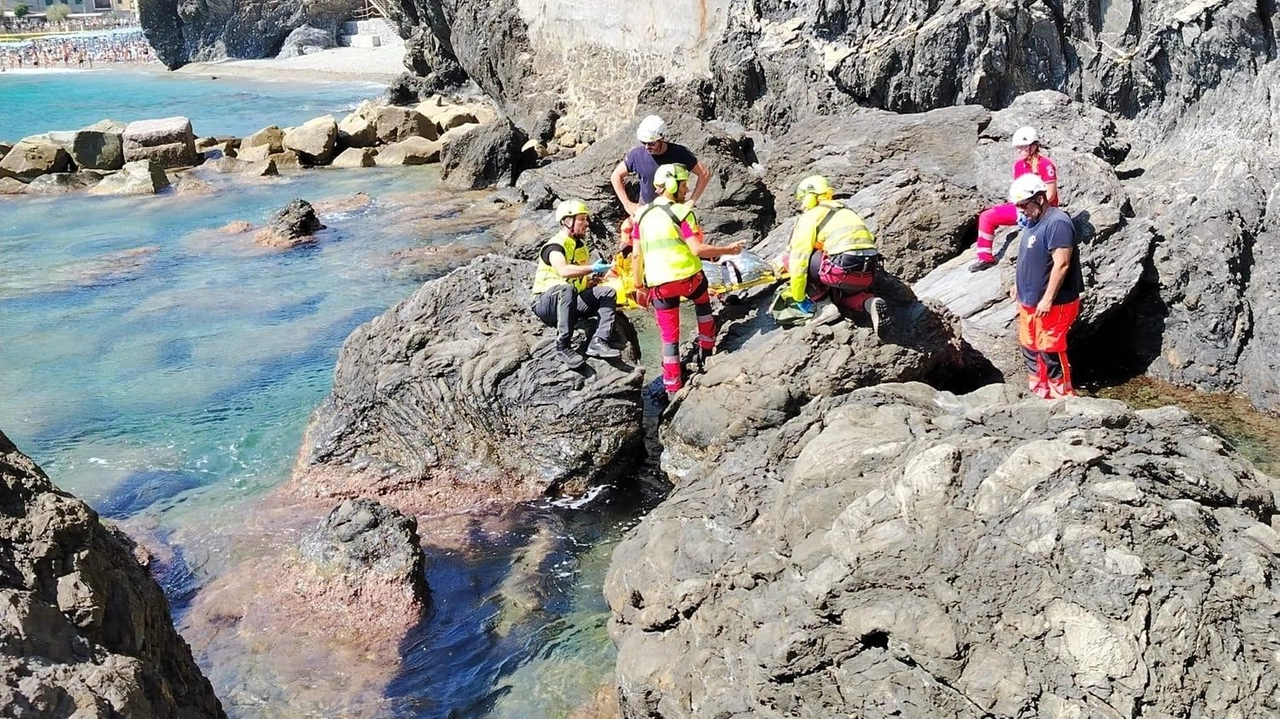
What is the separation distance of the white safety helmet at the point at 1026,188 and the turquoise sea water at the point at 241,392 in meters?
3.85

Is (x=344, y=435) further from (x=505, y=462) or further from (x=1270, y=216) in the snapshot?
(x=1270, y=216)

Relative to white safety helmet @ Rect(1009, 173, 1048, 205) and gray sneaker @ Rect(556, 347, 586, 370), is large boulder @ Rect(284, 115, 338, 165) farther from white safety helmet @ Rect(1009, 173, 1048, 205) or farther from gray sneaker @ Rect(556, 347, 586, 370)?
white safety helmet @ Rect(1009, 173, 1048, 205)

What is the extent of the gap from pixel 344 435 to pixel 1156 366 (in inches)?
296

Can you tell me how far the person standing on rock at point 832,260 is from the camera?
25.8ft

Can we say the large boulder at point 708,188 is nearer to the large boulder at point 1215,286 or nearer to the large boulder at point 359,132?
the large boulder at point 1215,286

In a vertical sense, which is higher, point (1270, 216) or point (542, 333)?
point (1270, 216)

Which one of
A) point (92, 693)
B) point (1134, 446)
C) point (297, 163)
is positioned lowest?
point (297, 163)

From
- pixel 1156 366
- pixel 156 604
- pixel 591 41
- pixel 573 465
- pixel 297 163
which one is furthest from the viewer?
pixel 297 163

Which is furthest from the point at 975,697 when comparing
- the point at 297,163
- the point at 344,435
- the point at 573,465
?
the point at 297,163

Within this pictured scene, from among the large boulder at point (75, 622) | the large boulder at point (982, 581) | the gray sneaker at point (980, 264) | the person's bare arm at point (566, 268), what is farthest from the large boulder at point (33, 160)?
the large boulder at point (982, 581)

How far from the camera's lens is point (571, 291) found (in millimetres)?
8219

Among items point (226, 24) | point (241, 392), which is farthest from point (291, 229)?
point (226, 24)

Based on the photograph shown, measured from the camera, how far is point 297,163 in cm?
2677

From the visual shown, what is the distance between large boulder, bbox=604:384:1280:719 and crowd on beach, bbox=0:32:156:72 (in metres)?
78.1
